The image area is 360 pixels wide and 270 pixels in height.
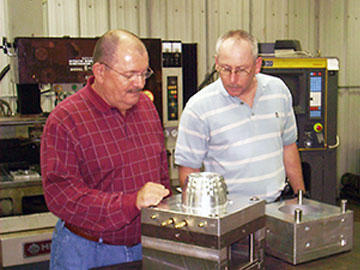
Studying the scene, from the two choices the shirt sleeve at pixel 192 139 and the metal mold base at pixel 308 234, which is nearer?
the metal mold base at pixel 308 234

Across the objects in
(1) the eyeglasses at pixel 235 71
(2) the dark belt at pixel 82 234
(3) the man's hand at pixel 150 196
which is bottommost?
(2) the dark belt at pixel 82 234

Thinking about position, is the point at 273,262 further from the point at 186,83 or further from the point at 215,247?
the point at 186,83

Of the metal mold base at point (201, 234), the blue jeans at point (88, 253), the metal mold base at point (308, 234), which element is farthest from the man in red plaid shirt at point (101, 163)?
the metal mold base at point (308, 234)

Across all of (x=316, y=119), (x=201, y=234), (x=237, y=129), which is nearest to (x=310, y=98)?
(x=316, y=119)

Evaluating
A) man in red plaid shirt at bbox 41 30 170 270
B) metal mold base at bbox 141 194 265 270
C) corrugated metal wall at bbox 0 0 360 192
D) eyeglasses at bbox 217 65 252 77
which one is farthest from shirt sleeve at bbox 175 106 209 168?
corrugated metal wall at bbox 0 0 360 192

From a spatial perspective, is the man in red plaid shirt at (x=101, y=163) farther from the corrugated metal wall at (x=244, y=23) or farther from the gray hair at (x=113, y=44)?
the corrugated metal wall at (x=244, y=23)

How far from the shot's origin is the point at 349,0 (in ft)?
15.5

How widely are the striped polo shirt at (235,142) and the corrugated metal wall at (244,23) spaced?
223 cm

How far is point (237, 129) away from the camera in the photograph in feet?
5.77

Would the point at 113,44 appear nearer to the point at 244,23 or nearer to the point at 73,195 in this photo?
the point at 73,195

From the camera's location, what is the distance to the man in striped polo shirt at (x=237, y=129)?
1708mm

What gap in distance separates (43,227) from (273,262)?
1.22m

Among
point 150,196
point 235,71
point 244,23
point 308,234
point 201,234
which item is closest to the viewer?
point 201,234

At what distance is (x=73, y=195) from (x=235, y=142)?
0.71 metres
